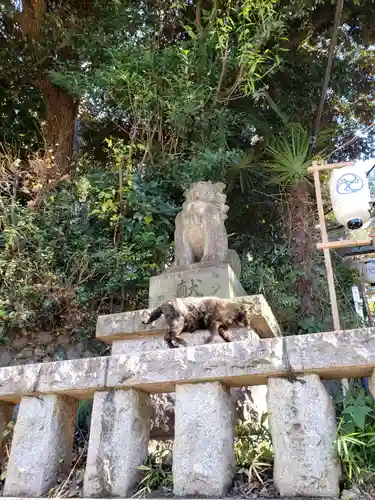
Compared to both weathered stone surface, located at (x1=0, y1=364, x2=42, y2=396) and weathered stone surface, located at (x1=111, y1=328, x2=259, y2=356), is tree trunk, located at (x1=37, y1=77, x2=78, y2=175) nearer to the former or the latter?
weathered stone surface, located at (x1=111, y1=328, x2=259, y2=356)

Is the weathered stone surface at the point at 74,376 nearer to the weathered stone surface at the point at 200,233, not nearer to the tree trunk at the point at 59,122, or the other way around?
the weathered stone surface at the point at 200,233

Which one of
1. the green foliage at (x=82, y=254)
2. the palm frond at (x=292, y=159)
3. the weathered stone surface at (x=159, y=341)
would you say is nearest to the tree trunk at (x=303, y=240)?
the palm frond at (x=292, y=159)

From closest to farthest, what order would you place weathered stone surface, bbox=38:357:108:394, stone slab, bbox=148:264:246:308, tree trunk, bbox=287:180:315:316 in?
weathered stone surface, bbox=38:357:108:394
stone slab, bbox=148:264:246:308
tree trunk, bbox=287:180:315:316

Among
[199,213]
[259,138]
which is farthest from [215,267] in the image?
[259,138]

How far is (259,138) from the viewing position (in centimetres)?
707

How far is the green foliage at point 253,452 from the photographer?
1.87 metres

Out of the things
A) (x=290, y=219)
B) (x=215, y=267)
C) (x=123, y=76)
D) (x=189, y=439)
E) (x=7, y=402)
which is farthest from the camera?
(x=290, y=219)

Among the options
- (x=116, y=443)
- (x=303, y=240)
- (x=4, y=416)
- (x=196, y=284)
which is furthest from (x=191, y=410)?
(x=303, y=240)

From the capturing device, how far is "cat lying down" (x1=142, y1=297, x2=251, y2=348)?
2768 mm

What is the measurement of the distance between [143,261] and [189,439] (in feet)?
11.3

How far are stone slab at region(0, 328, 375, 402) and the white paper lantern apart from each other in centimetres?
165

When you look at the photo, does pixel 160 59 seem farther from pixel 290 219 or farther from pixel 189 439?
pixel 189 439

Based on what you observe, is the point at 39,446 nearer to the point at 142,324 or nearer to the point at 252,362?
the point at 252,362

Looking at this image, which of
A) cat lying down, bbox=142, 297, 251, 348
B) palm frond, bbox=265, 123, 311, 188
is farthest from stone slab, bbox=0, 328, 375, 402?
palm frond, bbox=265, 123, 311, 188
